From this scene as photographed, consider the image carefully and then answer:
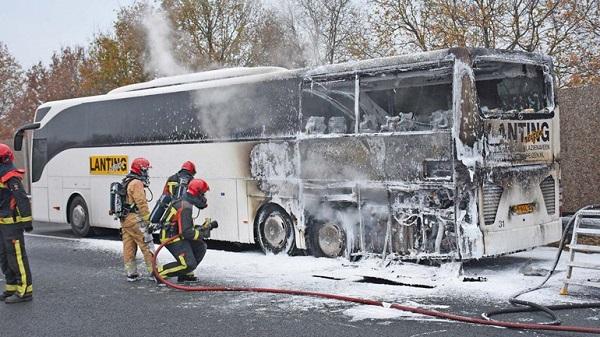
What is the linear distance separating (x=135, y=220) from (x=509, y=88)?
5.71 meters

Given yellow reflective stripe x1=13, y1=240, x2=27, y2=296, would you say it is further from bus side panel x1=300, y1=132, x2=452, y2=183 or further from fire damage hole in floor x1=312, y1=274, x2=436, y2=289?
bus side panel x1=300, y1=132, x2=452, y2=183

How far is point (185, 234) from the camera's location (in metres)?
10.2

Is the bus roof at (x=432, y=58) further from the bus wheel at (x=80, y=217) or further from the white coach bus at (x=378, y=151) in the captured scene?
the bus wheel at (x=80, y=217)

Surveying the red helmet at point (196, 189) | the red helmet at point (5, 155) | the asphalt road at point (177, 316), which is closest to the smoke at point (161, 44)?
the red helmet at point (196, 189)

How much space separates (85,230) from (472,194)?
10.3 metres

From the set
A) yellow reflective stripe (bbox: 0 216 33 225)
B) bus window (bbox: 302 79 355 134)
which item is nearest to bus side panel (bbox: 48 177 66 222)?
bus window (bbox: 302 79 355 134)

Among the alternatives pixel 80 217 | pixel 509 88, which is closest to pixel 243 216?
pixel 509 88

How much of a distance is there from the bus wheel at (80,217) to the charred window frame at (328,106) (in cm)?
729

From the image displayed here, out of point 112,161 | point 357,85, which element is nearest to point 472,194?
point 357,85

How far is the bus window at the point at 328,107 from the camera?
1135cm

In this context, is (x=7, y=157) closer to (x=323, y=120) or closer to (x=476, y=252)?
(x=323, y=120)

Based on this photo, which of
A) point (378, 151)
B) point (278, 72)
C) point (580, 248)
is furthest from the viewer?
point (278, 72)

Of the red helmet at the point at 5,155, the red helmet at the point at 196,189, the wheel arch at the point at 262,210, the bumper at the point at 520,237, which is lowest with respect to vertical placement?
the bumper at the point at 520,237

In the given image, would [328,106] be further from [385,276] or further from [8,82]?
[8,82]
